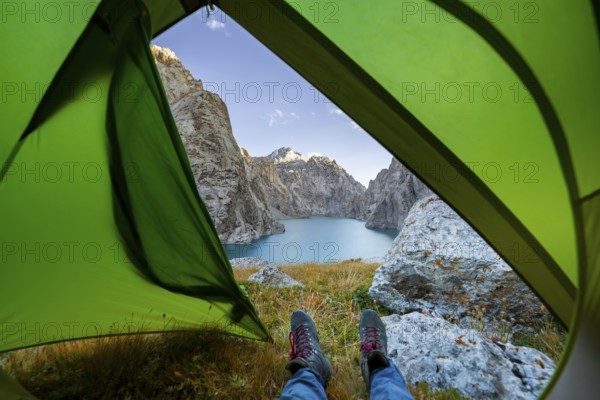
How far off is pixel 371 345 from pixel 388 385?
509mm

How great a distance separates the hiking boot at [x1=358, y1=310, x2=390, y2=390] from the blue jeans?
7 cm

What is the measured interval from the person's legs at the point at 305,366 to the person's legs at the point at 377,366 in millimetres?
337

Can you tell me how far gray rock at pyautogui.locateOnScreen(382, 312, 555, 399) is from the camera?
188 cm

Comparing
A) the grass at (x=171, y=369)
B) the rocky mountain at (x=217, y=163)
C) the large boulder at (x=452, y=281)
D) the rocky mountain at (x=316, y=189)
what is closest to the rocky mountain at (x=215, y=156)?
the rocky mountain at (x=217, y=163)

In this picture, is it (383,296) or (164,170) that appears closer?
(164,170)

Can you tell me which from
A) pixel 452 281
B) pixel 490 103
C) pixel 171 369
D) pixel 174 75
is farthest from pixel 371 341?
pixel 174 75

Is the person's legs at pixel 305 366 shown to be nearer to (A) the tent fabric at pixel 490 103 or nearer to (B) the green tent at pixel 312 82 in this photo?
(B) the green tent at pixel 312 82

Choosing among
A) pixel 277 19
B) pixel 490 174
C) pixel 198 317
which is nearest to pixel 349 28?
pixel 277 19

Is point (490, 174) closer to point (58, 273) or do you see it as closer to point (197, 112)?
point (58, 273)

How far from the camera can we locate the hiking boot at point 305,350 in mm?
1935

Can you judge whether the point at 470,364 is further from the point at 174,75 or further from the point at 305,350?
the point at 174,75

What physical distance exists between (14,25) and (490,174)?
3.08 m

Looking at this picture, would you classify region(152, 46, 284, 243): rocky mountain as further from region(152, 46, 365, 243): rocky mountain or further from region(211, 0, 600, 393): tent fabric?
region(211, 0, 600, 393): tent fabric

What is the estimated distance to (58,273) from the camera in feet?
6.36
